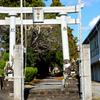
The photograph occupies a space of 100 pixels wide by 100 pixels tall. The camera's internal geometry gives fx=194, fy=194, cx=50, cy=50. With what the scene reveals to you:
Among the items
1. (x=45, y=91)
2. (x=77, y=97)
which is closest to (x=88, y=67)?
(x=77, y=97)

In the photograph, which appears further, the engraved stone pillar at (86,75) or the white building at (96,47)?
the white building at (96,47)

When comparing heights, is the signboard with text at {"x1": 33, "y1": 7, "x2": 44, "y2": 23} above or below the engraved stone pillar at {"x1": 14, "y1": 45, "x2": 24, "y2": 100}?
above

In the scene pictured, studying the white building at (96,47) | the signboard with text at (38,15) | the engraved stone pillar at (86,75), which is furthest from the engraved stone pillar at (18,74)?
the white building at (96,47)

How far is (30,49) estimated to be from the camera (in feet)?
81.6

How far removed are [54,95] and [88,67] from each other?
8.26 feet

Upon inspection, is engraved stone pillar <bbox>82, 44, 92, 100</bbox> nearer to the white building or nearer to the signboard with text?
the signboard with text

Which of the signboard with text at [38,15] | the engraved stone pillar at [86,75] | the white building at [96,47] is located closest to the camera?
the engraved stone pillar at [86,75]

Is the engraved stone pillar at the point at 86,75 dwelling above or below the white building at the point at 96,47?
below

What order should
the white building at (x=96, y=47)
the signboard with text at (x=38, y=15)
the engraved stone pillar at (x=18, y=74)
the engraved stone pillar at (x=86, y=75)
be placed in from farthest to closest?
the white building at (x=96, y=47) → the signboard with text at (x=38, y=15) → the engraved stone pillar at (x=86, y=75) → the engraved stone pillar at (x=18, y=74)

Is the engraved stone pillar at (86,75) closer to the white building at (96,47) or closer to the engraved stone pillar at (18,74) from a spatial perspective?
the engraved stone pillar at (18,74)

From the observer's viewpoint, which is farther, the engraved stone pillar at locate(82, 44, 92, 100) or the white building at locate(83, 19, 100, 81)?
the white building at locate(83, 19, 100, 81)

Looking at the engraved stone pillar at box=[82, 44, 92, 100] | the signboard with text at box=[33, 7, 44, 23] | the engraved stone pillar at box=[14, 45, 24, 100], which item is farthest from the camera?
the signboard with text at box=[33, 7, 44, 23]

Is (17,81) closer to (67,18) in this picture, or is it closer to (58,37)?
(67,18)

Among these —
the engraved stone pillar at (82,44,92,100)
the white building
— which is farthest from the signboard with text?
the white building
